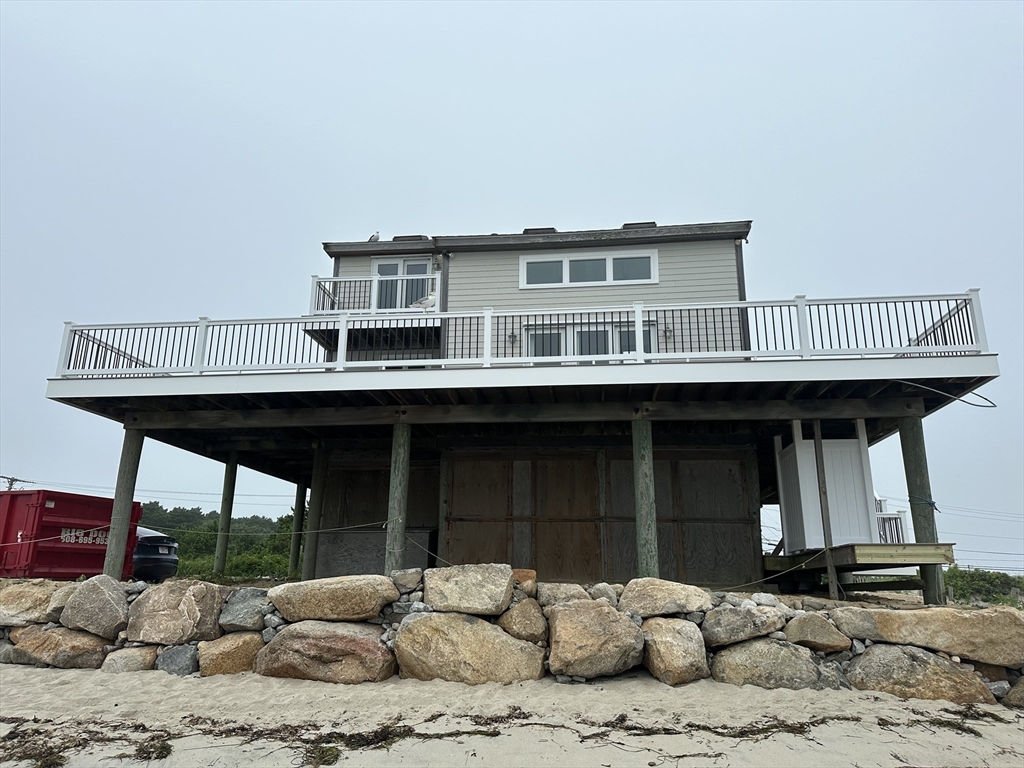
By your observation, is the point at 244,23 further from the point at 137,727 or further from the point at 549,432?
the point at 137,727

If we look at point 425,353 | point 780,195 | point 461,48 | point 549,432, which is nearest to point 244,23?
point 461,48

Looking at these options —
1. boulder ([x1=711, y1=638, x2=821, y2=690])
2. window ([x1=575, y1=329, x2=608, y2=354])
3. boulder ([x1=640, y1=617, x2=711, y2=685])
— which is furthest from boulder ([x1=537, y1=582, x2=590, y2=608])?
window ([x1=575, y1=329, x2=608, y2=354])

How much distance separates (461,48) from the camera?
75.2 feet

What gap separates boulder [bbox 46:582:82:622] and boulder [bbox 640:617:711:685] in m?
6.44

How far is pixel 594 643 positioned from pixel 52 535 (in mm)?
8120

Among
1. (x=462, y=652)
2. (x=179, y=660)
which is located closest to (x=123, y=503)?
(x=179, y=660)

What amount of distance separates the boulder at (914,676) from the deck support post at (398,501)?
539 cm

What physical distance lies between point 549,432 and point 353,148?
31.8 metres

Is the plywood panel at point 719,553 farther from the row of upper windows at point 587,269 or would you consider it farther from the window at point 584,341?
the row of upper windows at point 587,269

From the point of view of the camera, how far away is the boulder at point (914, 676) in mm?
6000

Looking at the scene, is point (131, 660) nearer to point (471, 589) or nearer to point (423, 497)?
point (471, 589)

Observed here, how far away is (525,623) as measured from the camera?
6.68 meters

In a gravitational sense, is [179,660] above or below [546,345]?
below

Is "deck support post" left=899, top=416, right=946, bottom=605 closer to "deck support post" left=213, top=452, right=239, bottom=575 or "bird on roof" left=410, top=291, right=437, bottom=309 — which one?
"bird on roof" left=410, top=291, right=437, bottom=309
